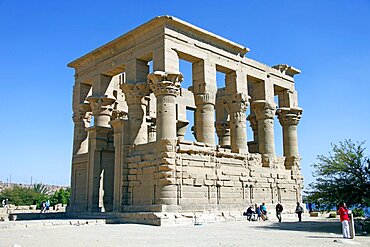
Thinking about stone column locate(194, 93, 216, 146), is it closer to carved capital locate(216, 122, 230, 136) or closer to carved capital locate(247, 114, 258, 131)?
carved capital locate(216, 122, 230, 136)

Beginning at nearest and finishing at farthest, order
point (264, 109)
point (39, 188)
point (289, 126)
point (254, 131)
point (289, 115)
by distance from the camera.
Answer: point (264, 109)
point (289, 115)
point (289, 126)
point (254, 131)
point (39, 188)

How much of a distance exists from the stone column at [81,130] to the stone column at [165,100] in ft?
23.7

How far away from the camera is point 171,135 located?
19.0m

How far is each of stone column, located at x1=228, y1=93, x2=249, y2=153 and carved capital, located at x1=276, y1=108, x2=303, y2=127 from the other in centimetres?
521

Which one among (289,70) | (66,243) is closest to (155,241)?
(66,243)

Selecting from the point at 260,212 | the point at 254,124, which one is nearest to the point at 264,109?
the point at 254,124

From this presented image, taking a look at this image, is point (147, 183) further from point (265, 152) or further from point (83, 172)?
point (265, 152)

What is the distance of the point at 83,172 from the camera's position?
24.1 metres

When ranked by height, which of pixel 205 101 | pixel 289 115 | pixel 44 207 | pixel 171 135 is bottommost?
pixel 44 207

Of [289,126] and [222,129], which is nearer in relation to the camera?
[289,126]

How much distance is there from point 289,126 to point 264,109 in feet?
10.5

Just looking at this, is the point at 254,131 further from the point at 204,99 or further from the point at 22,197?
the point at 22,197

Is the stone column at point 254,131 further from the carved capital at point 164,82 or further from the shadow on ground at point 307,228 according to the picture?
the shadow on ground at point 307,228

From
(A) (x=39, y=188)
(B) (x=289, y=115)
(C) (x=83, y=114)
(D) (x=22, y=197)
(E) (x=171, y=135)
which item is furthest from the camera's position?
(A) (x=39, y=188)
